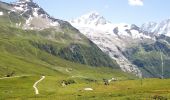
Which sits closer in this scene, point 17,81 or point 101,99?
point 101,99

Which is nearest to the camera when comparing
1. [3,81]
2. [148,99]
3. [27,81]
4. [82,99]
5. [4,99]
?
[148,99]

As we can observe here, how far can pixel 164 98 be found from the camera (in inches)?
2995

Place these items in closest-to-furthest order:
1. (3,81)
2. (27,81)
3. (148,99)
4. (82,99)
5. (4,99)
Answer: (148,99) < (82,99) < (4,99) < (3,81) < (27,81)

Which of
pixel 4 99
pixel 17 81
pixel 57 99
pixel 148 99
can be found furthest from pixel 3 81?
pixel 148 99

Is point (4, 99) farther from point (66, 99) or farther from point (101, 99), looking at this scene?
point (101, 99)

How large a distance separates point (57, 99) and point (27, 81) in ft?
289

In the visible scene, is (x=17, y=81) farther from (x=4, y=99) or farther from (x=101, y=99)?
(x=101, y=99)

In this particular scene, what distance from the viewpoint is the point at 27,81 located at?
167875mm

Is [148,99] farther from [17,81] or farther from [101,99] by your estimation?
[17,81]

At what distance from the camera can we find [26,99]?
84625mm

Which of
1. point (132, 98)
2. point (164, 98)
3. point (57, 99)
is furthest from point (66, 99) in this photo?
point (164, 98)

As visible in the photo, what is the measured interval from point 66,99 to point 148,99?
1670cm

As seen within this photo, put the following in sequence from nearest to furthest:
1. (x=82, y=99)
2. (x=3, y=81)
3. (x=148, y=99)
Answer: (x=148, y=99)
(x=82, y=99)
(x=3, y=81)

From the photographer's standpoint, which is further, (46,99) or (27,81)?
(27,81)
